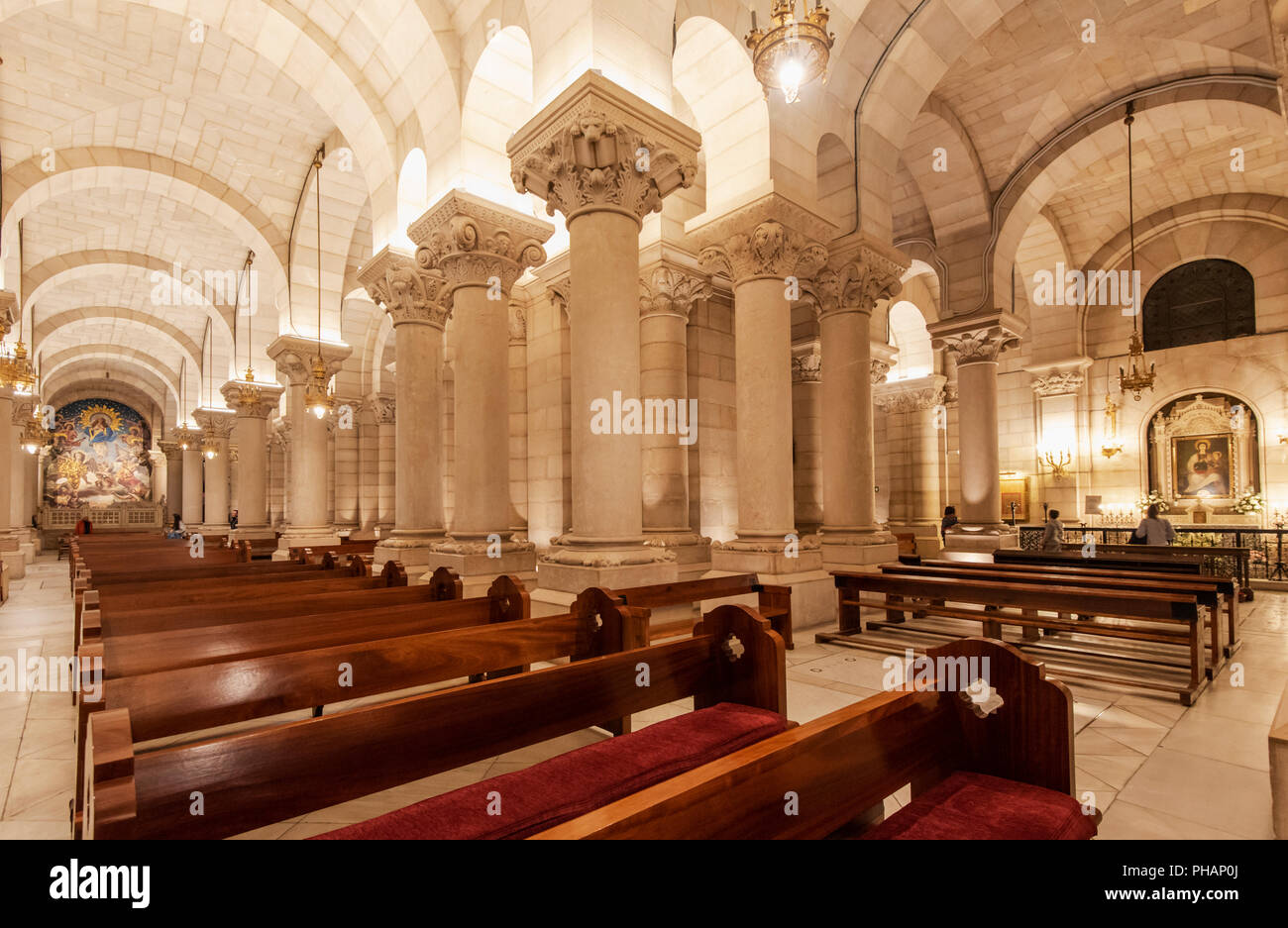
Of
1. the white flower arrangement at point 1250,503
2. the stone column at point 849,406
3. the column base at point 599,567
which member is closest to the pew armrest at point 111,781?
the column base at point 599,567

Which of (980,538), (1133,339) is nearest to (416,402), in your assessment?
(980,538)

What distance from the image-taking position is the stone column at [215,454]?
17.8 m

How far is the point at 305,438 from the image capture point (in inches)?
456

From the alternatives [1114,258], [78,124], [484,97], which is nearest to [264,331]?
[78,124]

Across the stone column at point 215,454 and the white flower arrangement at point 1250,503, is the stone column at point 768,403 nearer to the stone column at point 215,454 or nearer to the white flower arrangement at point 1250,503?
the white flower arrangement at point 1250,503

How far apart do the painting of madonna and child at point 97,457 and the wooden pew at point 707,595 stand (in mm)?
34054

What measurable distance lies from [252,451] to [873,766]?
15.0 meters

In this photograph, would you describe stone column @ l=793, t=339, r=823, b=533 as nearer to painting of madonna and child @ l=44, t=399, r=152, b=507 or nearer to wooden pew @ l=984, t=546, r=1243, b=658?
wooden pew @ l=984, t=546, r=1243, b=658

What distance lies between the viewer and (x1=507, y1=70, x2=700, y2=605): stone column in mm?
5008

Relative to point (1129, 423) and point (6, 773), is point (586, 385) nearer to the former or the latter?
point (6, 773)

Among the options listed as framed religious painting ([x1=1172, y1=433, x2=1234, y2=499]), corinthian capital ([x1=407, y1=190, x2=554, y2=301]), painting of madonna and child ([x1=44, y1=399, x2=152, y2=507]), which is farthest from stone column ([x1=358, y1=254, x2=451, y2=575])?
painting of madonna and child ([x1=44, y1=399, x2=152, y2=507])

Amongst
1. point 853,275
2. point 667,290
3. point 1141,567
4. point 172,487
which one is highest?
point 667,290

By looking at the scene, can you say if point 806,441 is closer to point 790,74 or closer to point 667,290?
point 667,290

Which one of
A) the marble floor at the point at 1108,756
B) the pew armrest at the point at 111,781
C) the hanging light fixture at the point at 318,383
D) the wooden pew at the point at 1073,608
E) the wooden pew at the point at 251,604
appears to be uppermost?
the hanging light fixture at the point at 318,383
